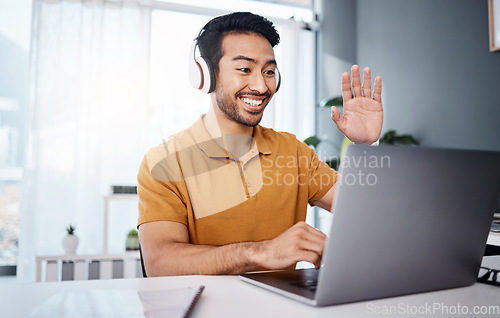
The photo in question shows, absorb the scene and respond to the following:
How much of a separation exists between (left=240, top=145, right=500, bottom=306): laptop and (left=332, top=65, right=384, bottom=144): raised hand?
0.57 m

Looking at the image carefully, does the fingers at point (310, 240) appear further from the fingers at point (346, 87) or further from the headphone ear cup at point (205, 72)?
the headphone ear cup at point (205, 72)

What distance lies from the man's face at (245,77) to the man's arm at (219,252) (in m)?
0.49

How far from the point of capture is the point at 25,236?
297cm

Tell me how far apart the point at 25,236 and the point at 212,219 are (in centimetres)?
231

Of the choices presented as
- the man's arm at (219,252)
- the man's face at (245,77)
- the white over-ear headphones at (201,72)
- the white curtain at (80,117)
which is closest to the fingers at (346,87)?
the man's face at (245,77)

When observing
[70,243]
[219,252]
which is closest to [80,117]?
[70,243]

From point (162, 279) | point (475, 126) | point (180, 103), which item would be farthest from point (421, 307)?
point (180, 103)

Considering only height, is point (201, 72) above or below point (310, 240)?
above

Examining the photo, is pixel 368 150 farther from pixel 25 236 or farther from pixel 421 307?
pixel 25 236

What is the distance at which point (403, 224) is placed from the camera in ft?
1.96

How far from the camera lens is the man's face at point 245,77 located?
143 cm

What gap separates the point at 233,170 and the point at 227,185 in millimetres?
60

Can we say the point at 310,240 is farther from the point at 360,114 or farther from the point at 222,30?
the point at 222,30

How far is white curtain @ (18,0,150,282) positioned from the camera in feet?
9.83
